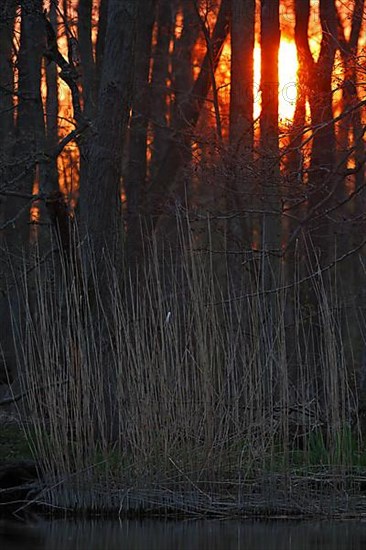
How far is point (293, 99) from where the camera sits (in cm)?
857

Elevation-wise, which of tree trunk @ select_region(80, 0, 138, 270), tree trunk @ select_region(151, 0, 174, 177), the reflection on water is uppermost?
tree trunk @ select_region(151, 0, 174, 177)

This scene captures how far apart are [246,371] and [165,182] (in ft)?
22.3

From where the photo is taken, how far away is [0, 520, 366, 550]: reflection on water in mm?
6238

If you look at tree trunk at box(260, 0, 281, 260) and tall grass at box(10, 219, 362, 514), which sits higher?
tree trunk at box(260, 0, 281, 260)

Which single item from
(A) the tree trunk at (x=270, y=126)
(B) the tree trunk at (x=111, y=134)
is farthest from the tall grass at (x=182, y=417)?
(B) the tree trunk at (x=111, y=134)

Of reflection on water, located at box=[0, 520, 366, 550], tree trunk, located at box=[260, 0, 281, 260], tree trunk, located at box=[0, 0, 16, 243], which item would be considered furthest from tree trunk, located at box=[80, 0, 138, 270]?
reflection on water, located at box=[0, 520, 366, 550]

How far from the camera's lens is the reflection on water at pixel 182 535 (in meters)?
6.24

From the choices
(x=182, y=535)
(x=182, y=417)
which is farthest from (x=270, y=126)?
(x=182, y=535)

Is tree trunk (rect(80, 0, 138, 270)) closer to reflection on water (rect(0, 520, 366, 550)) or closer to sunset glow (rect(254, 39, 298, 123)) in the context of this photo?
sunset glow (rect(254, 39, 298, 123))

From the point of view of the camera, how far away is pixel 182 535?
21.6 feet

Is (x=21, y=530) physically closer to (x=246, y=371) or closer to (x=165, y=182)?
(x=246, y=371)

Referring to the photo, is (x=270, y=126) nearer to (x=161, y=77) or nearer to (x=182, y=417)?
(x=182, y=417)

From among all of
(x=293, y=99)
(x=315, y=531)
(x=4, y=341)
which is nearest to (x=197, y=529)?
(x=315, y=531)

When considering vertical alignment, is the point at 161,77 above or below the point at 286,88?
above
